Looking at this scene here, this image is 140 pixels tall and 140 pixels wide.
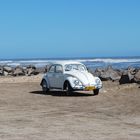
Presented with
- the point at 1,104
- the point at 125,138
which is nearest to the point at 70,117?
the point at 125,138

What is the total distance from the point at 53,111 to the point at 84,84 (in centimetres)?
619

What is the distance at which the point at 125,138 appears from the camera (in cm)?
1170

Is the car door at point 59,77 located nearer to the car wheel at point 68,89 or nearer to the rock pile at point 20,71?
the car wheel at point 68,89

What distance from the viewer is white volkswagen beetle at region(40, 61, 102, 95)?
23625 millimetres

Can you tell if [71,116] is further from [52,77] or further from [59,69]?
[52,77]

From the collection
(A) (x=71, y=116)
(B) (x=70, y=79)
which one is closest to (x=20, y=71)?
(B) (x=70, y=79)

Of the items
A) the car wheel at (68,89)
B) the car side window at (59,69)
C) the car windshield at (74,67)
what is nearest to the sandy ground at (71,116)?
the car wheel at (68,89)

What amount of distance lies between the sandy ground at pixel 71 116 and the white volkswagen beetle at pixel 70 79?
44 cm

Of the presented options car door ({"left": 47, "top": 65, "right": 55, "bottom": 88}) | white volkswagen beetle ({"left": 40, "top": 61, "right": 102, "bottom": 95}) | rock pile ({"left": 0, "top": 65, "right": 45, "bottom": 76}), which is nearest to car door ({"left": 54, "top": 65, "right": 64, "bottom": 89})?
white volkswagen beetle ({"left": 40, "top": 61, "right": 102, "bottom": 95})

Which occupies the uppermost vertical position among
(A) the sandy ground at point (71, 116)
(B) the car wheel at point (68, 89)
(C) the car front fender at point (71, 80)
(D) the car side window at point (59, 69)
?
(D) the car side window at point (59, 69)

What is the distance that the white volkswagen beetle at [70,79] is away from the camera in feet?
77.5

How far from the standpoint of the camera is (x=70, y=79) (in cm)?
2383

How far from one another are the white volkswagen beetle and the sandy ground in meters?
0.44

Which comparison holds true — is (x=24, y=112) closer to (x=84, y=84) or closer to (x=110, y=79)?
(x=84, y=84)
